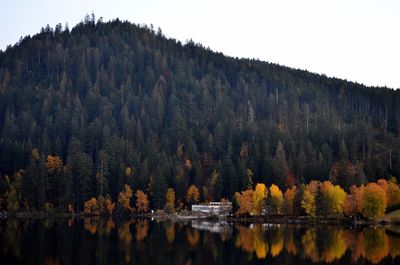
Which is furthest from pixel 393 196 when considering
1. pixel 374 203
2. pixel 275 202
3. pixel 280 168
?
pixel 280 168

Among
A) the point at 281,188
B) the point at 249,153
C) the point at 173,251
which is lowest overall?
the point at 173,251

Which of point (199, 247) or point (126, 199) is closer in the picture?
point (199, 247)

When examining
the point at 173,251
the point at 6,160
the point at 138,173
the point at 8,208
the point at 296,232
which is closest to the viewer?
the point at 173,251

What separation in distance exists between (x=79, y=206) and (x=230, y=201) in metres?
46.2

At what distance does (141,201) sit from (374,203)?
69.8 m

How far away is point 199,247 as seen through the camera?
3078 inches

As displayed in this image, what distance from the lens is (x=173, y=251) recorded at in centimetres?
7331

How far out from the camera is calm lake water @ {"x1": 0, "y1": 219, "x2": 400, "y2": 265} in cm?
6612

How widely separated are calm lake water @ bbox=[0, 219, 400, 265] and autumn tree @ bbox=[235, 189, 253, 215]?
39798mm

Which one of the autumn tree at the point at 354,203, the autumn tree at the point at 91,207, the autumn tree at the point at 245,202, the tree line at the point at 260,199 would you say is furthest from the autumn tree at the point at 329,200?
the autumn tree at the point at 91,207

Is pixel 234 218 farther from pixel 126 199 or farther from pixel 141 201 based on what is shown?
pixel 126 199

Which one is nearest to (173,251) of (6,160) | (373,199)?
(373,199)

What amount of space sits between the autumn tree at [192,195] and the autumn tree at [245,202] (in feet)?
68.8

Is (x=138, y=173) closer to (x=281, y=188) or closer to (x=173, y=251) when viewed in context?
(x=281, y=188)
